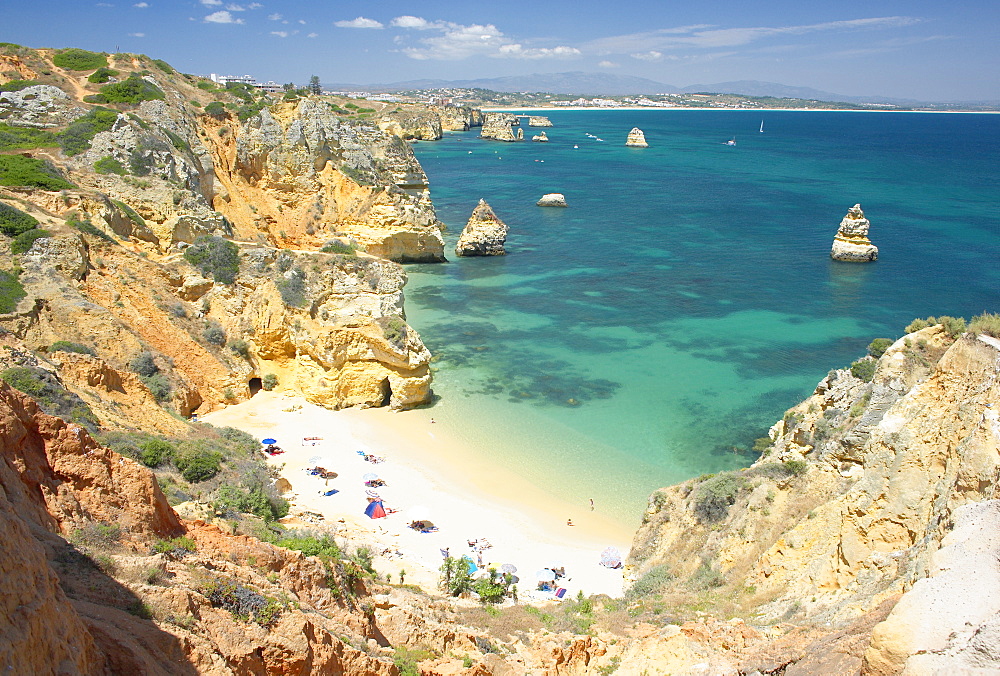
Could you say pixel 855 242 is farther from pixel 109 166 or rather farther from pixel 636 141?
pixel 636 141

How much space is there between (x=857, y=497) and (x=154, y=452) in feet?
46.7

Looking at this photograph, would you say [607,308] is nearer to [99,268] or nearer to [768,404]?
[768,404]

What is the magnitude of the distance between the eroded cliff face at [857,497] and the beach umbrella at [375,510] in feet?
24.6

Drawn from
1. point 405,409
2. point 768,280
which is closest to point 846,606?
point 405,409

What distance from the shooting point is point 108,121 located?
3030 cm

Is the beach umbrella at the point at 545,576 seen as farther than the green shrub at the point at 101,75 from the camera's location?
No

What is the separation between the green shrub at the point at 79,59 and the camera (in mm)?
37344

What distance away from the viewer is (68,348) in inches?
722

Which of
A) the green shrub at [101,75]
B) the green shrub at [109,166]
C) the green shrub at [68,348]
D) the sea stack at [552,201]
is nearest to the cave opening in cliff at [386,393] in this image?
the green shrub at [68,348]

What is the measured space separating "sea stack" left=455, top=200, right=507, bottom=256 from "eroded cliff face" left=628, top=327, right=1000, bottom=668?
119 ft

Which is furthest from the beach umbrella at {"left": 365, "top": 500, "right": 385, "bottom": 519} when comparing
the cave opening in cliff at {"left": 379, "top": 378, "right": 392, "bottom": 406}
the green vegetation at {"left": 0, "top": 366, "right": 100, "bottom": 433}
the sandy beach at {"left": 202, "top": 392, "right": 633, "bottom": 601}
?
the green vegetation at {"left": 0, "top": 366, "right": 100, "bottom": 433}

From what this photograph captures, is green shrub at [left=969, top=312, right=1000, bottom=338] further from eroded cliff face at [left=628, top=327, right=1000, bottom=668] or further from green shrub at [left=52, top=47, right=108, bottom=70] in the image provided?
green shrub at [left=52, top=47, right=108, bottom=70]

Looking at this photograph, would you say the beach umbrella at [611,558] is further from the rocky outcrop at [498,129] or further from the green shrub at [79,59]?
the rocky outcrop at [498,129]

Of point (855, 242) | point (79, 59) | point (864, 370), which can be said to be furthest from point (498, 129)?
point (864, 370)
